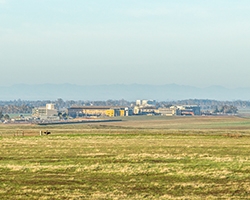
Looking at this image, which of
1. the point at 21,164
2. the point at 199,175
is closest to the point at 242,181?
the point at 199,175

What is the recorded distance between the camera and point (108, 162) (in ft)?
107

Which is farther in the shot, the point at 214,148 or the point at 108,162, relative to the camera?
the point at 214,148

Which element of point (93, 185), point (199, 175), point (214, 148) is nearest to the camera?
point (93, 185)

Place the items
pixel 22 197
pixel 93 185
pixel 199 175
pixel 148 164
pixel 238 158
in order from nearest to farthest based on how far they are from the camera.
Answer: pixel 22 197, pixel 93 185, pixel 199 175, pixel 148 164, pixel 238 158

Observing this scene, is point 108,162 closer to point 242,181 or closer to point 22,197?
point 242,181

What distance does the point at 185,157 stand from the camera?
35250 mm

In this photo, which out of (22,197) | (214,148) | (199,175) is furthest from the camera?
(214,148)

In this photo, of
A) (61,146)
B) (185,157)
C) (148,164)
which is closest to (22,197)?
(148,164)

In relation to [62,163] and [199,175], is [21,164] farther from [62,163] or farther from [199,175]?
[199,175]

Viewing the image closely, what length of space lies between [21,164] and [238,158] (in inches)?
474

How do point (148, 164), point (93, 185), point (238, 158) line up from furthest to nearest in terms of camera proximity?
1. point (238, 158)
2. point (148, 164)
3. point (93, 185)

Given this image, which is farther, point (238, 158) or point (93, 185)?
point (238, 158)

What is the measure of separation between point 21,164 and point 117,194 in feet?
35.6

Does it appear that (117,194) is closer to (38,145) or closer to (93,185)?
(93,185)
